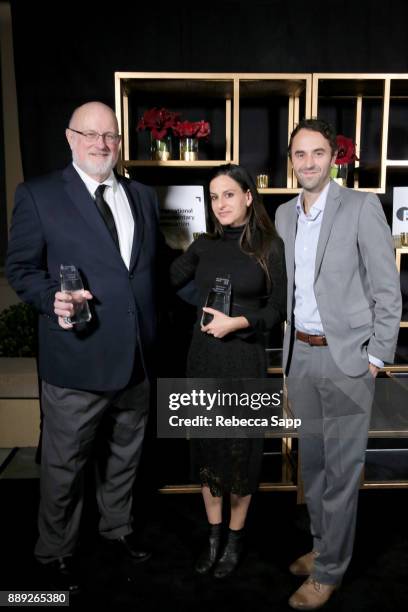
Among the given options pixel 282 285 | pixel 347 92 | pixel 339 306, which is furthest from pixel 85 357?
pixel 347 92

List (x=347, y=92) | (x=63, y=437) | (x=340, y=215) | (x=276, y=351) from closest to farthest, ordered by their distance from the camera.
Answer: (x=340, y=215) < (x=63, y=437) < (x=347, y=92) < (x=276, y=351)

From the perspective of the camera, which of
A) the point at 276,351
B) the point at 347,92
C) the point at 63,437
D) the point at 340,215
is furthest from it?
the point at 276,351

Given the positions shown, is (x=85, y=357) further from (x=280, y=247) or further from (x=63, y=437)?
(x=280, y=247)

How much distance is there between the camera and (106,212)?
219 centimetres

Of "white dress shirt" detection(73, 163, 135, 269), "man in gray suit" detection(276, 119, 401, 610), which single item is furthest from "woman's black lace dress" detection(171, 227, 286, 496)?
"white dress shirt" detection(73, 163, 135, 269)

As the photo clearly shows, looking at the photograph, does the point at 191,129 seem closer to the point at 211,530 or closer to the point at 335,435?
the point at 335,435

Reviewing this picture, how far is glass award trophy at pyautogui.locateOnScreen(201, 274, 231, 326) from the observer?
84.3 inches

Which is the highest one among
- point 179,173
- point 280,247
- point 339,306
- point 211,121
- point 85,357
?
point 211,121

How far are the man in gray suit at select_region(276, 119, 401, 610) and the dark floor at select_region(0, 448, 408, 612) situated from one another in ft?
0.64

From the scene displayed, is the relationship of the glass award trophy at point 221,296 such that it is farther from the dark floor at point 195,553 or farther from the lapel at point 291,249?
the dark floor at point 195,553

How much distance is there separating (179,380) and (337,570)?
49.9 inches

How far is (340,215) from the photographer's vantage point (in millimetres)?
2066

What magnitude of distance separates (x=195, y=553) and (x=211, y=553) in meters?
0.18

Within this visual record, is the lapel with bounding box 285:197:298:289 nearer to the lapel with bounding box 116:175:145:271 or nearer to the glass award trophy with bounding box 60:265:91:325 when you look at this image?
the lapel with bounding box 116:175:145:271
